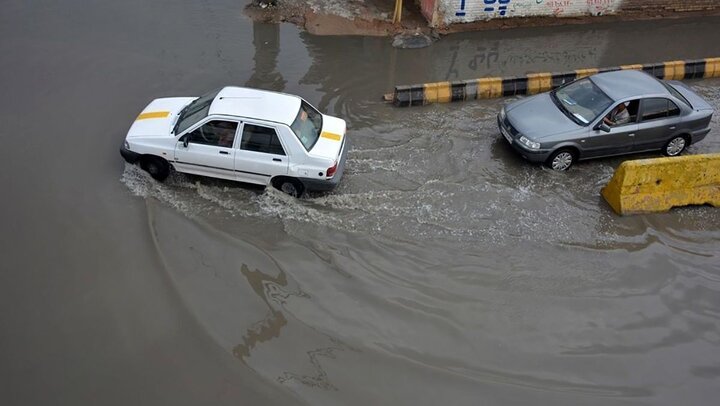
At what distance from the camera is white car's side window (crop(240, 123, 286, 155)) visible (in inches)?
372

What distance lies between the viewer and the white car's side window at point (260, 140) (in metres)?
9.46

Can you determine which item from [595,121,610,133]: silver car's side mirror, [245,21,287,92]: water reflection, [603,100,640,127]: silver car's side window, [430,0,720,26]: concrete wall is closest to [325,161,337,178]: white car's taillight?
[245,21,287,92]: water reflection

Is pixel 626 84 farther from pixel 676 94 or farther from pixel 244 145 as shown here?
pixel 244 145

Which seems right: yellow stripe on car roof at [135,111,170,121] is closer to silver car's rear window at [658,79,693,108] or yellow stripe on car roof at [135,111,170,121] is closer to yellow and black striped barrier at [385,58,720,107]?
yellow and black striped barrier at [385,58,720,107]

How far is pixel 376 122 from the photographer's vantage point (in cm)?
1228

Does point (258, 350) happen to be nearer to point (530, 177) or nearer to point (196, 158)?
point (196, 158)

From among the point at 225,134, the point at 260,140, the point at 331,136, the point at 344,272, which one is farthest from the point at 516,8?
the point at 344,272

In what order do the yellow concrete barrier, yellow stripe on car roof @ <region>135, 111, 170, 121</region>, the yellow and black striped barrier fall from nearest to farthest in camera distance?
the yellow concrete barrier < yellow stripe on car roof @ <region>135, 111, 170, 121</region> < the yellow and black striped barrier

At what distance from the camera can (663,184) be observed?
33.6 ft

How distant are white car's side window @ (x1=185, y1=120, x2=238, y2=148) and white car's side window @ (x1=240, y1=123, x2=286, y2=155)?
0.66ft

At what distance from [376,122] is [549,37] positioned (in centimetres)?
706

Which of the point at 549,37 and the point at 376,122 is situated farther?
the point at 549,37

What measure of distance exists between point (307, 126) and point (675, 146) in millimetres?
7527

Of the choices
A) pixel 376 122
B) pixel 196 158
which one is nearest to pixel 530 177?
pixel 376 122
